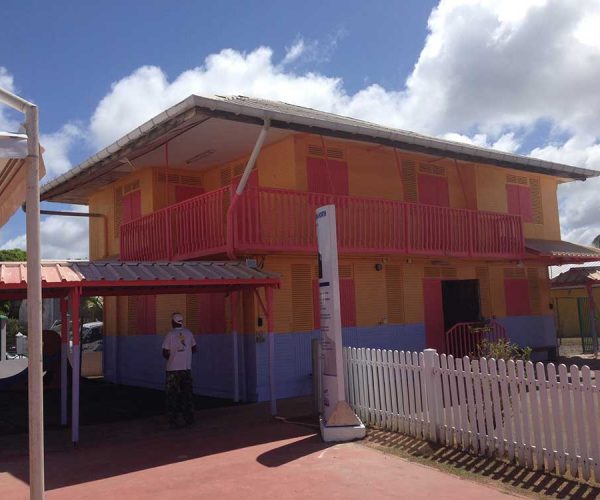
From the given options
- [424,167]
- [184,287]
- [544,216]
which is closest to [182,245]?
[184,287]

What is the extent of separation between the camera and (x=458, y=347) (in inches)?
605

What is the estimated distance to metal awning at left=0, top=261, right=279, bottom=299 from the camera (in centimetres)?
852

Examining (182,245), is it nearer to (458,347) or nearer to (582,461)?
(458,347)

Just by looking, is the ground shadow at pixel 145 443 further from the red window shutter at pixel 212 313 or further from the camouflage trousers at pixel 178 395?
the red window shutter at pixel 212 313

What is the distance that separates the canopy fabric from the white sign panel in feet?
15.3

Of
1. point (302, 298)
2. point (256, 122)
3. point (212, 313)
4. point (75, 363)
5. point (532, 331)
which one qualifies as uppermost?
point (256, 122)

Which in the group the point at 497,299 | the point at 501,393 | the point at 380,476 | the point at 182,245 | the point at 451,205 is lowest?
the point at 380,476

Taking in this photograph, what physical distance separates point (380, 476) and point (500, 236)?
10543 millimetres

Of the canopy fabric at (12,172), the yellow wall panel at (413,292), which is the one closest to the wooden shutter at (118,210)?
the yellow wall panel at (413,292)

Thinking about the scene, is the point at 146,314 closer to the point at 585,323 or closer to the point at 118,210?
the point at 118,210

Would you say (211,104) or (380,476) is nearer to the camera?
(380,476)

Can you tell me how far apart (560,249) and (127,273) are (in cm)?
1298

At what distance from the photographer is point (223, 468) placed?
7129mm

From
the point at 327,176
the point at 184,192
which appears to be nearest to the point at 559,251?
the point at 327,176
